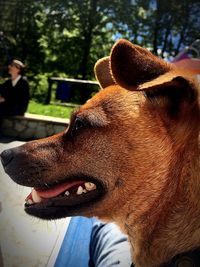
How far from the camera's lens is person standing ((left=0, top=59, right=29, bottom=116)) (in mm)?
6969

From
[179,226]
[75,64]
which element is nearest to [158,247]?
[179,226]

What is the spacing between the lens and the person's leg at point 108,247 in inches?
87.9

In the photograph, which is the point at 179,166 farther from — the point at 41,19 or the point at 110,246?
the point at 41,19

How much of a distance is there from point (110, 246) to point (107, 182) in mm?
941

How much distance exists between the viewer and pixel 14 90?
701 cm

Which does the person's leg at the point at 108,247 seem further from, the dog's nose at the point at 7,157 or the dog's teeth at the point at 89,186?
the dog's nose at the point at 7,157

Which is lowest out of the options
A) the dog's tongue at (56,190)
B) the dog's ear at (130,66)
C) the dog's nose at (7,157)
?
the dog's tongue at (56,190)

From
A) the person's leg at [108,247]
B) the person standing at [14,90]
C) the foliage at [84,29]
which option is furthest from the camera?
the foliage at [84,29]

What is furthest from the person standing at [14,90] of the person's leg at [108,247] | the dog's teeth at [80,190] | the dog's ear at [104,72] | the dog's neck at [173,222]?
the dog's neck at [173,222]

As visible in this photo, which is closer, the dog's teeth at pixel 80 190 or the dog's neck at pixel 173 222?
the dog's neck at pixel 173 222

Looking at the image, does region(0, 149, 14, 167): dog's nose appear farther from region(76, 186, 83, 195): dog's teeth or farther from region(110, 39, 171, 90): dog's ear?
region(110, 39, 171, 90): dog's ear

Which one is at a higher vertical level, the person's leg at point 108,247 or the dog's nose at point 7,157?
the dog's nose at point 7,157

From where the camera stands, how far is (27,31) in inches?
627

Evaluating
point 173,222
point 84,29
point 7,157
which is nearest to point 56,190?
point 7,157
